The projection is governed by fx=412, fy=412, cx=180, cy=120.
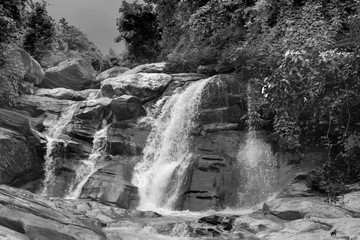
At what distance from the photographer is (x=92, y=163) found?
18.2 m

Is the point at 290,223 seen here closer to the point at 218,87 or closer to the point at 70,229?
the point at 70,229

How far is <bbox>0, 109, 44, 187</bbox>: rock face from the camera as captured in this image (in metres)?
16.2

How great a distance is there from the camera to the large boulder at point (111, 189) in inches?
586

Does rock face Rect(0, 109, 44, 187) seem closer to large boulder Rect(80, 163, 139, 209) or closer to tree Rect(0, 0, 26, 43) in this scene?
large boulder Rect(80, 163, 139, 209)

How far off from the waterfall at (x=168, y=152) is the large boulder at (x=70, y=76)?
33.4 feet

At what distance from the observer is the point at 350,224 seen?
9.16 m

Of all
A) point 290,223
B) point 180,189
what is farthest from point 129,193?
point 290,223

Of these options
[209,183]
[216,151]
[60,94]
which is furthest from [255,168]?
[60,94]

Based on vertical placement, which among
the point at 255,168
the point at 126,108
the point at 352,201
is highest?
the point at 126,108

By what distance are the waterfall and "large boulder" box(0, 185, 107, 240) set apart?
27.3ft

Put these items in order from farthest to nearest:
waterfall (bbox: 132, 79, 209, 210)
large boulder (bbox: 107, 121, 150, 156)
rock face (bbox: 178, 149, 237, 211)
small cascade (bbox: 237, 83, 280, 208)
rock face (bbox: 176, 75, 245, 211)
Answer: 1. large boulder (bbox: 107, 121, 150, 156)
2. waterfall (bbox: 132, 79, 209, 210)
3. small cascade (bbox: 237, 83, 280, 208)
4. rock face (bbox: 176, 75, 245, 211)
5. rock face (bbox: 178, 149, 237, 211)

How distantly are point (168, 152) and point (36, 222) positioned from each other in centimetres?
1178

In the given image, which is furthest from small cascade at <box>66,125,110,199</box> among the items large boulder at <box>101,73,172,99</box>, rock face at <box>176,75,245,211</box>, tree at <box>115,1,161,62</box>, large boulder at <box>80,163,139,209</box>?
tree at <box>115,1,161,62</box>

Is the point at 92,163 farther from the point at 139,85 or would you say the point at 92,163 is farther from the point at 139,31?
the point at 139,31
